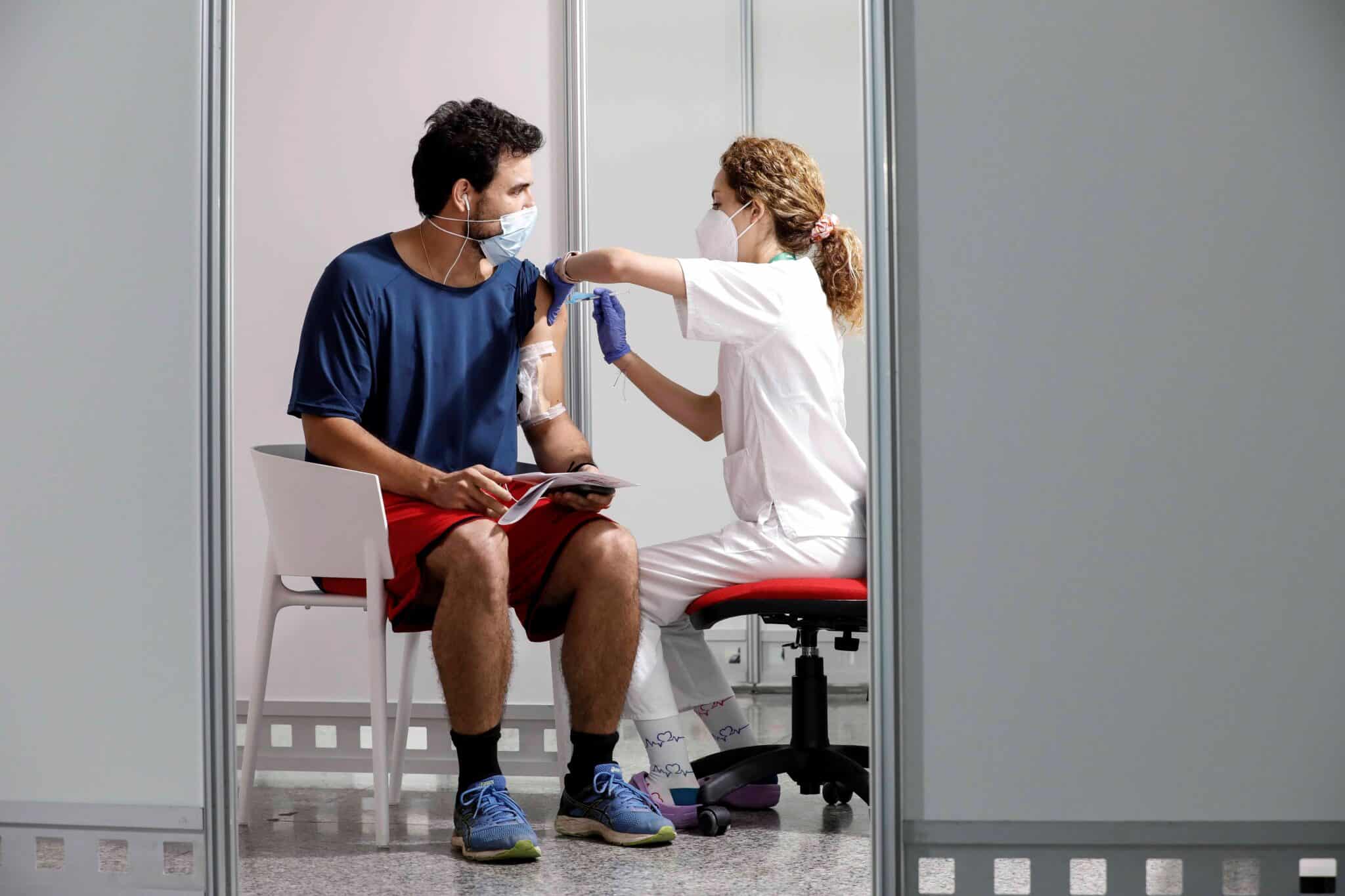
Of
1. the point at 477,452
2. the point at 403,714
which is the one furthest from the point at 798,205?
the point at 403,714

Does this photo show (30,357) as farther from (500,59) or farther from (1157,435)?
(500,59)

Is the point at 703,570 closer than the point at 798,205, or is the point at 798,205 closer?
the point at 703,570

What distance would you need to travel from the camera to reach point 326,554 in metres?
2.22

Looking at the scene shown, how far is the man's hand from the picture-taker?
2.18m

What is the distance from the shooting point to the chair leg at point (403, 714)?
2.58m

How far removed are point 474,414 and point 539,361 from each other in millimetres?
201

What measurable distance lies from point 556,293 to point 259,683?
95 cm

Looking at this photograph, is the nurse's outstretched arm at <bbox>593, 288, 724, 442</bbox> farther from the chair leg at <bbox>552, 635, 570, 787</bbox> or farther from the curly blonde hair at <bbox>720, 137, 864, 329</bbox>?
the chair leg at <bbox>552, 635, 570, 787</bbox>

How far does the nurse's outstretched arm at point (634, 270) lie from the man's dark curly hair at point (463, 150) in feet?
1.01

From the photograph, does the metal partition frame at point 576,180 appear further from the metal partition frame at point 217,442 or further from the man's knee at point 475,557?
the metal partition frame at point 217,442

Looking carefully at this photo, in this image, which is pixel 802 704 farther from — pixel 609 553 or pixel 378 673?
pixel 378 673

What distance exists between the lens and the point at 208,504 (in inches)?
60.4

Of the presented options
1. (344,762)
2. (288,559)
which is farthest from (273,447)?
(344,762)

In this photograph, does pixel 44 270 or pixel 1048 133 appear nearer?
pixel 1048 133
